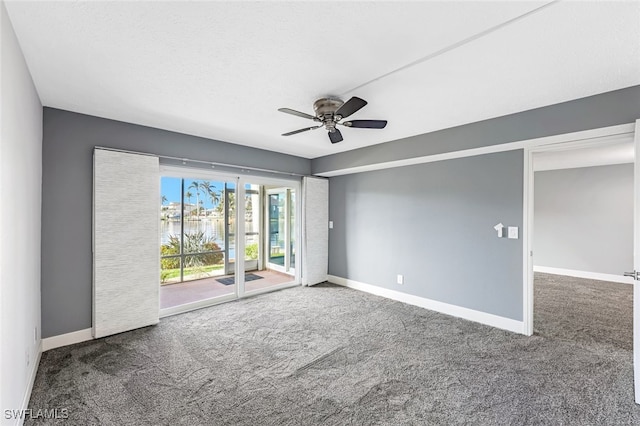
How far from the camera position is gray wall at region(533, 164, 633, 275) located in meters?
5.71

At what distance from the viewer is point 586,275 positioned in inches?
239

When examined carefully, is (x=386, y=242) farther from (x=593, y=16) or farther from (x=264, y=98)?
(x=593, y=16)

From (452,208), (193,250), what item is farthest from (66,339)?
(452,208)

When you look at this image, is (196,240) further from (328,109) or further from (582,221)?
(582,221)

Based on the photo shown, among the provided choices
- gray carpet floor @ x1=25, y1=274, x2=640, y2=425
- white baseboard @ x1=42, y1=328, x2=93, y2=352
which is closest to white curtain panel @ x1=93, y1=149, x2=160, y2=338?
white baseboard @ x1=42, y1=328, x2=93, y2=352

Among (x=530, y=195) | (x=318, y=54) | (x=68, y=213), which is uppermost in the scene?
(x=318, y=54)

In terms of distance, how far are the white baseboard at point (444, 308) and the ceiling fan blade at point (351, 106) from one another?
3.04m

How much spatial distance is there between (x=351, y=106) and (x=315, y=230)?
338 cm

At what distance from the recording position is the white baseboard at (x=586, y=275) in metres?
5.65

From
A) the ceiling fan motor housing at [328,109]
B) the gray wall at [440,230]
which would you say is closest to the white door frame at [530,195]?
the gray wall at [440,230]

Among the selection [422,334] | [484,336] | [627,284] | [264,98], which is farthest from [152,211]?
[627,284]

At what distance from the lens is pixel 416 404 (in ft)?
6.91

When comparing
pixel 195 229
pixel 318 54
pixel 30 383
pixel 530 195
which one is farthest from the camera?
pixel 195 229

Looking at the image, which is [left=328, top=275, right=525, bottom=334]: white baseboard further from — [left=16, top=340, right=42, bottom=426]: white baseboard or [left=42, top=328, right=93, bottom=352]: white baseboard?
[left=16, top=340, right=42, bottom=426]: white baseboard
